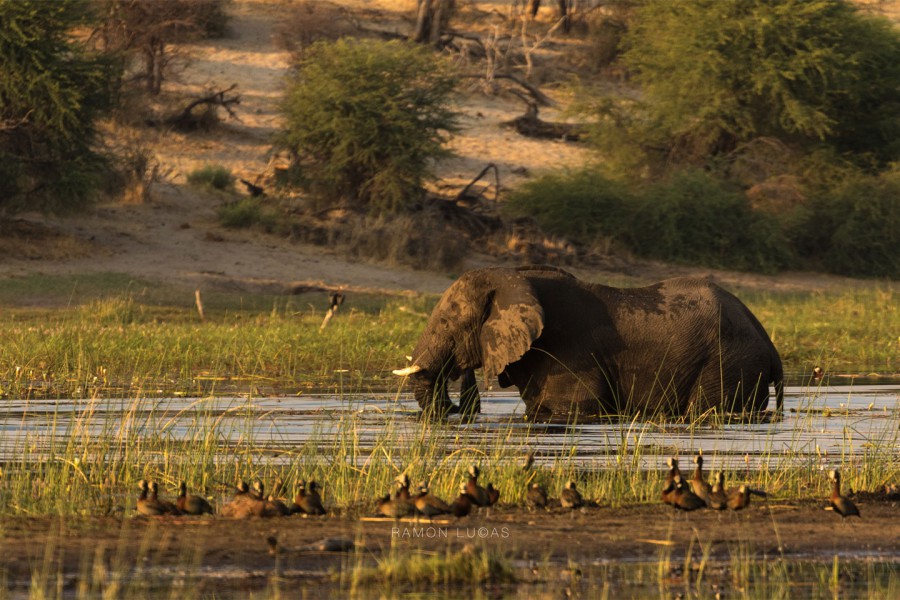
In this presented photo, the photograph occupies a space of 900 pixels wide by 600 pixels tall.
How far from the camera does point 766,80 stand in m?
33.2

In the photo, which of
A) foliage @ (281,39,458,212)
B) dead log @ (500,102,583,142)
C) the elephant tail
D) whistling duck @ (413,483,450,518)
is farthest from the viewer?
dead log @ (500,102,583,142)

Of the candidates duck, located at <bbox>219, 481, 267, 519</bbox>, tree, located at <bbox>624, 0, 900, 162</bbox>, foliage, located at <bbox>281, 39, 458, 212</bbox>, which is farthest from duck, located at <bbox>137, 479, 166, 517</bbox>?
tree, located at <bbox>624, 0, 900, 162</bbox>

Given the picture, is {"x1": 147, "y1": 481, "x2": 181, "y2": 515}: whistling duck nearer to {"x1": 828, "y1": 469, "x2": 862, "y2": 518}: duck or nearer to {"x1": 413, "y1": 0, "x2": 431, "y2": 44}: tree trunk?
{"x1": 828, "y1": 469, "x2": 862, "y2": 518}: duck

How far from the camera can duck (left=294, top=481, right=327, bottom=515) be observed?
716 centimetres

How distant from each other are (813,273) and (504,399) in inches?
781

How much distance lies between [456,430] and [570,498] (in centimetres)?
326

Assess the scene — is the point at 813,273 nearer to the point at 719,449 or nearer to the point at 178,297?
the point at 178,297

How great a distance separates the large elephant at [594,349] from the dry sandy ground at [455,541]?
150 inches

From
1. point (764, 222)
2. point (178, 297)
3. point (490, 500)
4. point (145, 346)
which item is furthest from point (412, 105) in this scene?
point (490, 500)

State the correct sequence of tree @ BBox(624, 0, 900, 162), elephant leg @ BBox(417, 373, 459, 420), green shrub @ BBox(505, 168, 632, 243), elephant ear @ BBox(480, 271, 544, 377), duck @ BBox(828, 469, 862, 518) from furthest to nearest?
tree @ BBox(624, 0, 900, 162) → green shrub @ BBox(505, 168, 632, 243) → elephant ear @ BBox(480, 271, 544, 377) → elephant leg @ BBox(417, 373, 459, 420) → duck @ BBox(828, 469, 862, 518)

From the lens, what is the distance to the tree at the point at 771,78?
33.3 metres

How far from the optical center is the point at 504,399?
13188mm

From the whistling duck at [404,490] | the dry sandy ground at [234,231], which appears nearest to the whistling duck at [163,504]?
the whistling duck at [404,490]

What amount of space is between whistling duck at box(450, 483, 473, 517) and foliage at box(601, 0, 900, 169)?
27145 millimetres
